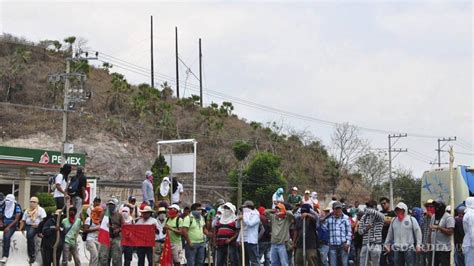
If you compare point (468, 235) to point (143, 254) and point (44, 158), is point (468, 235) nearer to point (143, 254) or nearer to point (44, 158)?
point (143, 254)

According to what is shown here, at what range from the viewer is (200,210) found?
732 inches

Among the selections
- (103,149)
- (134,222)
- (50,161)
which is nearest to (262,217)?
(134,222)

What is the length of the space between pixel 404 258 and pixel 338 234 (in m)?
1.73

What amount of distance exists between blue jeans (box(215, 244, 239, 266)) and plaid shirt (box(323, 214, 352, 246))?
235 centimetres

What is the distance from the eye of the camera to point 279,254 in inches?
694

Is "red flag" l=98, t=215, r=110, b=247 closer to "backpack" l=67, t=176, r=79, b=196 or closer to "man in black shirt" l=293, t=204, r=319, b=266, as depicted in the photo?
"backpack" l=67, t=176, r=79, b=196

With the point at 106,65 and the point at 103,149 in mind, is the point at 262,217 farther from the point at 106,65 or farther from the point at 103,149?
the point at 106,65

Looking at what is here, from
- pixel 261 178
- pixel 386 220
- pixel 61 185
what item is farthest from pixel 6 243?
pixel 261 178

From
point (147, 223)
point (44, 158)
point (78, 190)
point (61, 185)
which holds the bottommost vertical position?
point (147, 223)

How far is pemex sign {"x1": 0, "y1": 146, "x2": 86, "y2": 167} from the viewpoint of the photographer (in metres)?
40.6

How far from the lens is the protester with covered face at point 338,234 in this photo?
57.4 ft

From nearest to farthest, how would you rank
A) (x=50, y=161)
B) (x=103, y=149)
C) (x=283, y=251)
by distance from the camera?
(x=283, y=251)
(x=50, y=161)
(x=103, y=149)

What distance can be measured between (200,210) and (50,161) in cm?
2699

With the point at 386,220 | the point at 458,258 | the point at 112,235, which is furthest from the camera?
the point at 112,235
